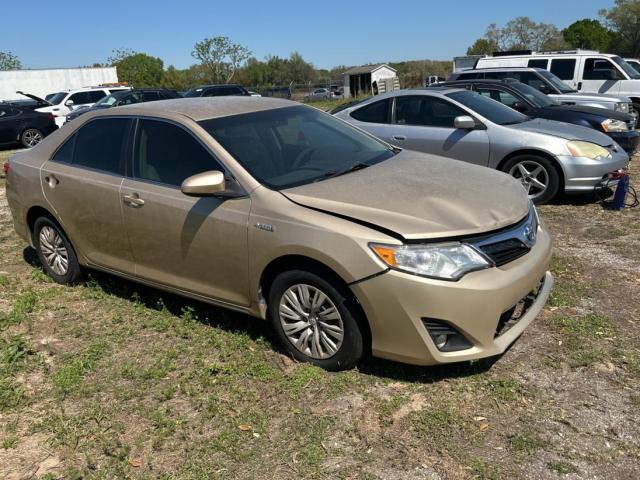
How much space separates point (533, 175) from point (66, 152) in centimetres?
524

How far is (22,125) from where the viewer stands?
16172 millimetres

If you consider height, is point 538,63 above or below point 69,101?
above

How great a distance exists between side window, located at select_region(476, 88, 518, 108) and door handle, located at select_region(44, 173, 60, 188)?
6806mm

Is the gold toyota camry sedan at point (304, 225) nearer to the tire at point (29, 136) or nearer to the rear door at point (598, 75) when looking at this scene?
the rear door at point (598, 75)

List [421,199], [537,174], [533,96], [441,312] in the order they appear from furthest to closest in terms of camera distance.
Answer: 1. [533,96]
2. [537,174]
3. [421,199]
4. [441,312]

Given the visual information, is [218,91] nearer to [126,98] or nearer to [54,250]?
[126,98]

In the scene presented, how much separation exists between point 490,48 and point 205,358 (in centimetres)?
7738

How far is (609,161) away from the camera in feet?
21.7

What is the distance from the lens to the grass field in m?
2.76

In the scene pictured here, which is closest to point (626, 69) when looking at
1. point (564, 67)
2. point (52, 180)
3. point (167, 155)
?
point (564, 67)

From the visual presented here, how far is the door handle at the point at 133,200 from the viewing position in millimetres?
4046

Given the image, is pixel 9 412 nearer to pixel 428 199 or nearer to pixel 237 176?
pixel 237 176

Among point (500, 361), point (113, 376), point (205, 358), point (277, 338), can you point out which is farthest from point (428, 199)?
point (113, 376)

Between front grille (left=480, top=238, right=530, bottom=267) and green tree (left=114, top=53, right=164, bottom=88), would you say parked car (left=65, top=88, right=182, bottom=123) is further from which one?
green tree (left=114, top=53, right=164, bottom=88)
